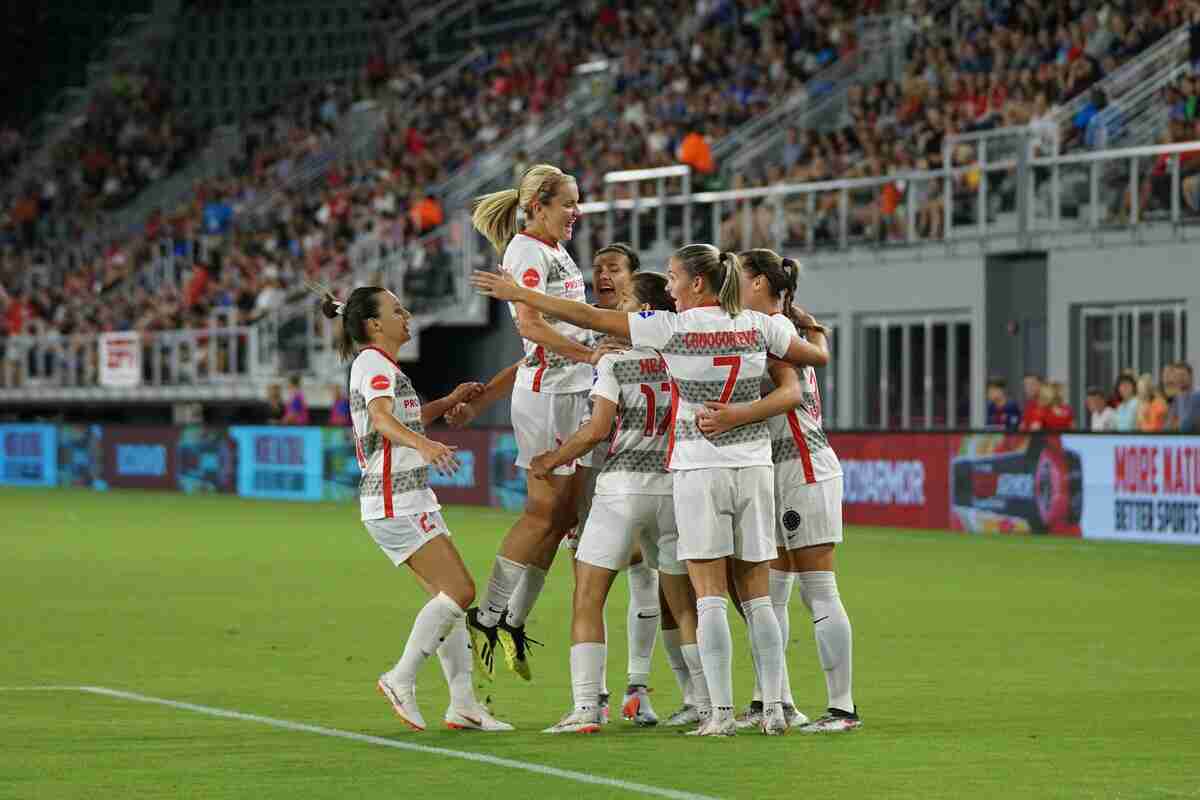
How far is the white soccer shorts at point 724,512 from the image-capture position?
9328 mm

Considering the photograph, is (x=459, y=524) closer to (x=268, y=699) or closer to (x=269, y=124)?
(x=268, y=699)

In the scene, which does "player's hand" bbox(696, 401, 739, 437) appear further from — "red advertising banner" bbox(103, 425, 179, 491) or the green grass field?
"red advertising banner" bbox(103, 425, 179, 491)

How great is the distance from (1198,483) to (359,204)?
77.4 ft

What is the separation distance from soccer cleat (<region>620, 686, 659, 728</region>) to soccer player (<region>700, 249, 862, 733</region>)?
42 centimetres

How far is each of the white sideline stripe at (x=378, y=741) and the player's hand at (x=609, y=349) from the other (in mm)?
1830

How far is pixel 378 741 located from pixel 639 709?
48.9 inches

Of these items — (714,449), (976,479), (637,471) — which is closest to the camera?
(714,449)

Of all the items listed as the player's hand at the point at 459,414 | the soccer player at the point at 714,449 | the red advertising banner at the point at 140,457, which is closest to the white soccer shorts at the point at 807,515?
the soccer player at the point at 714,449

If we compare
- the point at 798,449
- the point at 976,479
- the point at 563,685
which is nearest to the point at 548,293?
the point at 798,449

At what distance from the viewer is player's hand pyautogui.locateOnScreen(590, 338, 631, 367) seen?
A: 9.71 meters

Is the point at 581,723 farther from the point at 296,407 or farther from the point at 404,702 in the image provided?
the point at 296,407

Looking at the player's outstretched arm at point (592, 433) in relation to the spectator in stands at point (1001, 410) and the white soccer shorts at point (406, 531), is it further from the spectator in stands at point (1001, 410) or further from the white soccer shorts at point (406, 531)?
the spectator in stands at point (1001, 410)

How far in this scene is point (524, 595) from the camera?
10336 millimetres

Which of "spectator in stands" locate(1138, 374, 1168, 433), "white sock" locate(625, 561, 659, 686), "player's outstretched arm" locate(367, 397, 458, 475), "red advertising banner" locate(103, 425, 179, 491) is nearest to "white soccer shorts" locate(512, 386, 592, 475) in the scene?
"player's outstretched arm" locate(367, 397, 458, 475)
